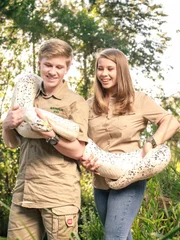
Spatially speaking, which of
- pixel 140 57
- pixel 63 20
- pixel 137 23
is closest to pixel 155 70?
pixel 140 57

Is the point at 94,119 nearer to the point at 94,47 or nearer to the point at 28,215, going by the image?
the point at 28,215

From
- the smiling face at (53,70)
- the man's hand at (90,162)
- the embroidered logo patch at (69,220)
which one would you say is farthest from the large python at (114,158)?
the embroidered logo patch at (69,220)

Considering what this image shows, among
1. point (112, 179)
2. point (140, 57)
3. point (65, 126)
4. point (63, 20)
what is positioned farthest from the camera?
point (140, 57)

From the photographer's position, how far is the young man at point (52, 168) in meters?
2.57

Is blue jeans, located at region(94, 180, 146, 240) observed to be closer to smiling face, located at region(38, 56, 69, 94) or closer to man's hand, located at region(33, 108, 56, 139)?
man's hand, located at region(33, 108, 56, 139)

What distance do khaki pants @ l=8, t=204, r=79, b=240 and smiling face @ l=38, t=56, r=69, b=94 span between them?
2.27 ft

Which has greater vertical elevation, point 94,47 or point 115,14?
point 115,14

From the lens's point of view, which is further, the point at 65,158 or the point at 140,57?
the point at 140,57

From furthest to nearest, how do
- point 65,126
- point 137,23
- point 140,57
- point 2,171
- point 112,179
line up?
point 137,23
point 140,57
point 2,171
point 112,179
point 65,126

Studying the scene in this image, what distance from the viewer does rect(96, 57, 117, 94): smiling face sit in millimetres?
2791

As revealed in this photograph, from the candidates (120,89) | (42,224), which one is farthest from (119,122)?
(42,224)

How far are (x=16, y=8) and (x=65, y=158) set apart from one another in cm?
566

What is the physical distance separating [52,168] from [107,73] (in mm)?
634

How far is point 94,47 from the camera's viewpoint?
1141cm
